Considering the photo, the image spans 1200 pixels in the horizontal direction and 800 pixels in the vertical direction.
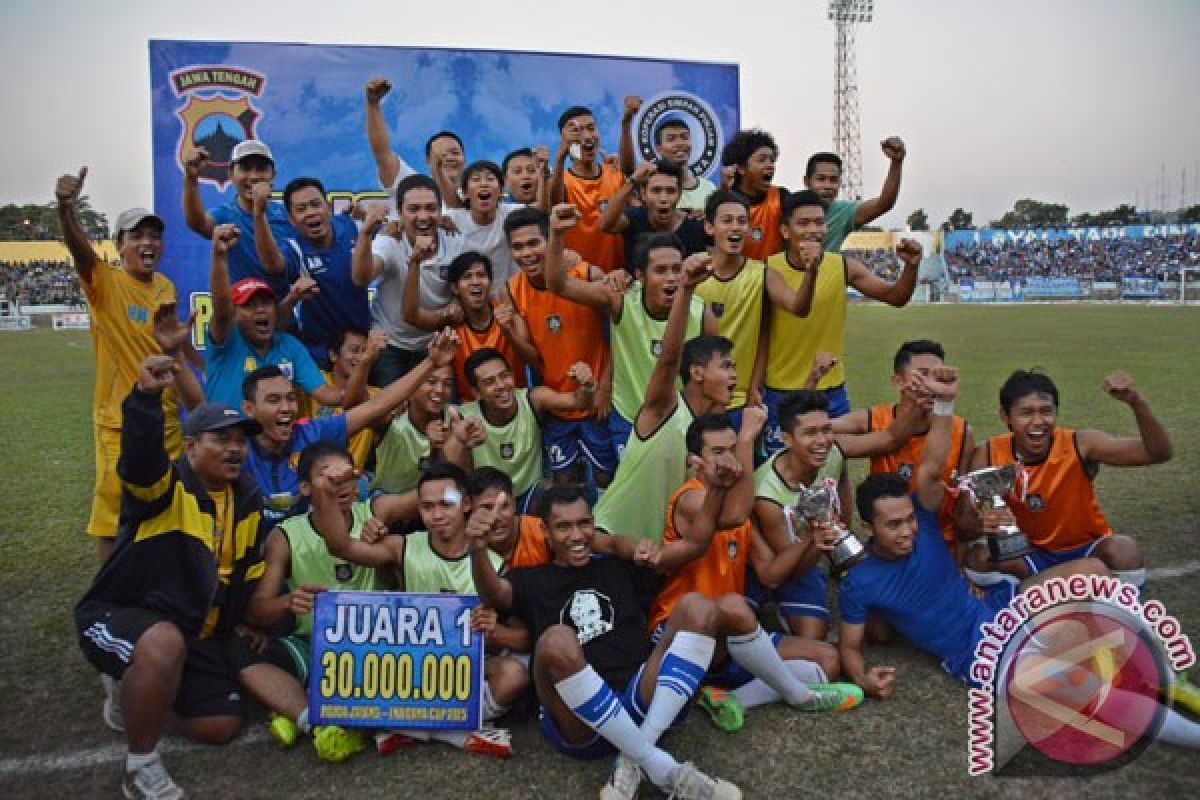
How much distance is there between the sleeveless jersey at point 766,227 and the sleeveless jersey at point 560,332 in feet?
5.08

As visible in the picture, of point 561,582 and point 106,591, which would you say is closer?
point 106,591

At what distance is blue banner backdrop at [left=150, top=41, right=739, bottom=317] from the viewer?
8.84 m

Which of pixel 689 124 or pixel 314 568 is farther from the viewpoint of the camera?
pixel 689 124

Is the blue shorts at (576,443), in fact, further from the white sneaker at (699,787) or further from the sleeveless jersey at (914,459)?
the white sneaker at (699,787)

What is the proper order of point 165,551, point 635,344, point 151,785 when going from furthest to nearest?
point 635,344 < point 165,551 < point 151,785

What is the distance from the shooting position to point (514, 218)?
5430mm

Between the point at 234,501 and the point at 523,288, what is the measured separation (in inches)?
94.0

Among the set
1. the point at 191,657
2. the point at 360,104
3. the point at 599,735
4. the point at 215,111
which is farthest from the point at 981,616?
the point at 215,111

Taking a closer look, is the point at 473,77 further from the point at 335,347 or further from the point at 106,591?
the point at 106,591

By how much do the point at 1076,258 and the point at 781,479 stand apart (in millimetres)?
63967

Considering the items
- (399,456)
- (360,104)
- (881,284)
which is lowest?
(399,456)

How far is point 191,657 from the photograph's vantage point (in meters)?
3.78

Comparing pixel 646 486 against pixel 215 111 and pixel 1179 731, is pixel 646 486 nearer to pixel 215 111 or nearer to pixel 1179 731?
pixel 1179 731

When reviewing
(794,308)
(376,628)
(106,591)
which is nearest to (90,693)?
(106,591)
